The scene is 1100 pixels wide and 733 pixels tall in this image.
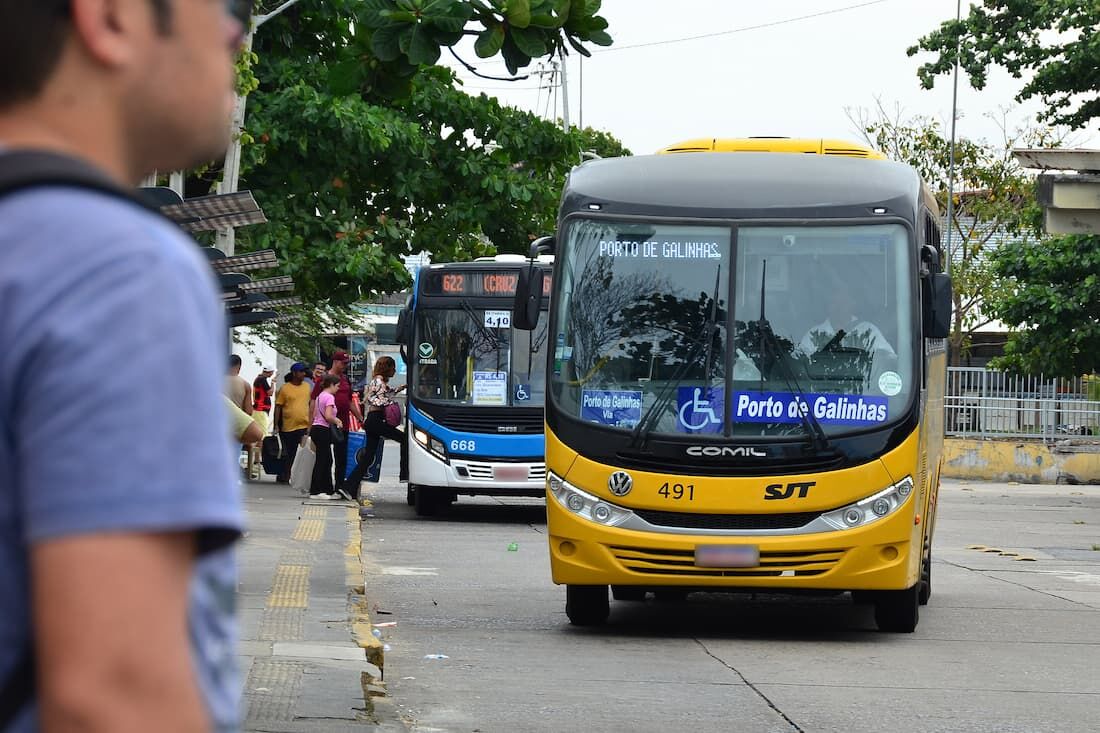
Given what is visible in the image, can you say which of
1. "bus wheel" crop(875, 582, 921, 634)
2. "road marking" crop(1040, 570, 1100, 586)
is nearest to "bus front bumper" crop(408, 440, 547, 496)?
"road marking" crop(1040, 570, 1100, 586)

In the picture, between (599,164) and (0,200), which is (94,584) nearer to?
(0,200)

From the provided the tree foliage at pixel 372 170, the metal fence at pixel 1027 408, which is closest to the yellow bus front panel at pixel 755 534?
the tree foliage at pixel 372 170

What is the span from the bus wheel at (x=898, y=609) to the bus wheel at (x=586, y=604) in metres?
1.69

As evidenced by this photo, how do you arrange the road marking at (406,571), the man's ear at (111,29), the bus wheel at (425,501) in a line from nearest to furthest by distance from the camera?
the man's ear at (111,29) < the road marking at (406,571) < the bus wheel at (425,501)

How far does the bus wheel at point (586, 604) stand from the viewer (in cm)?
1120

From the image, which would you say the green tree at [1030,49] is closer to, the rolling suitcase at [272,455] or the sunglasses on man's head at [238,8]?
the rolling suitcase at [272,455]

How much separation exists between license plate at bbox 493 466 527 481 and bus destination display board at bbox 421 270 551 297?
2022mm

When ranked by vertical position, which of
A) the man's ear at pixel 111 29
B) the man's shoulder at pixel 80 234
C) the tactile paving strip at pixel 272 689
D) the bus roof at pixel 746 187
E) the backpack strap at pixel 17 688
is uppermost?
the bus roof at pixel 746 187

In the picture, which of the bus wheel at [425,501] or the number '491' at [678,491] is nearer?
the number '491' at [678,491]

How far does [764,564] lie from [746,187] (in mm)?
2376

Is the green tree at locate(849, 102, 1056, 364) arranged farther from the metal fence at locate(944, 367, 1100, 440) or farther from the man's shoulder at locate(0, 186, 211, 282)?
the man's shoulder at locate(0, 186, 211, 282)

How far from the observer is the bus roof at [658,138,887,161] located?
41.2 ft

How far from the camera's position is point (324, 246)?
969 inches

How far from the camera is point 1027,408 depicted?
35.5m
